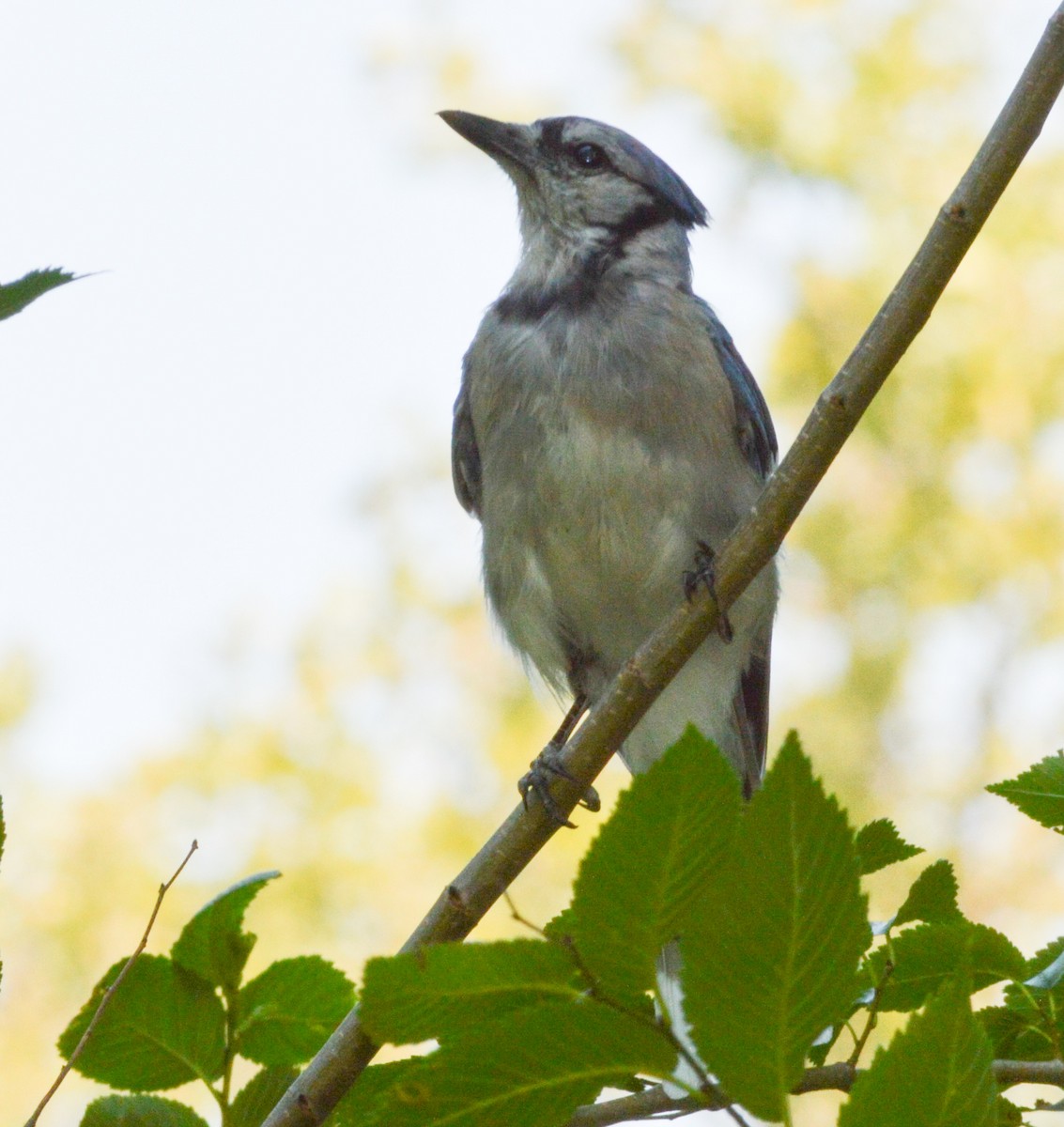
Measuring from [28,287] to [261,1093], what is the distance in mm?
824

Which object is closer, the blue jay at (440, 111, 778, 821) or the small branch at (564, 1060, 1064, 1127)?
the small branch at (564, 1060, 1064, 1127)

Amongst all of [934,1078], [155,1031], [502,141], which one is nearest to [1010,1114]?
[934,1078]

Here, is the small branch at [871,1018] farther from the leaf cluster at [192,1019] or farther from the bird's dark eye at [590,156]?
the bird's dark eye at [590,156]

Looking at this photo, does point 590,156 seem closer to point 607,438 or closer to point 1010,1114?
point 607,438

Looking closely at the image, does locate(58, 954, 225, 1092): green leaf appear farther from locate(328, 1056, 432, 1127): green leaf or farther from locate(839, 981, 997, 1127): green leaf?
locate(839, 981, 997, 1127): green leaf

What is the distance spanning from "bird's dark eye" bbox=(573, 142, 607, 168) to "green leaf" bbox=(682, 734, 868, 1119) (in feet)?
12.2

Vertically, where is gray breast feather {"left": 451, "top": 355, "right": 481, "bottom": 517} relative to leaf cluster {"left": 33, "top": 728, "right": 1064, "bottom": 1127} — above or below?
above

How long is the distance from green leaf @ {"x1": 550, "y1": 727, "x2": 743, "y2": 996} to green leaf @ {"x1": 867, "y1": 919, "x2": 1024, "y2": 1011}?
452 mm

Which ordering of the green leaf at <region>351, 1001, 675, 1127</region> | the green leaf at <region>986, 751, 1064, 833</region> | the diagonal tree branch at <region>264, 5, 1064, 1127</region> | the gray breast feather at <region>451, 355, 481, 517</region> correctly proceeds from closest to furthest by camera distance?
the green leaf at <region>351, 1001, 675, 1127</region>, the green leaf at <region>986, 751, 1064, 833</region>, the diagonal tree branch at <region>264, 5, 1064, 1127</region>, the gray breast feather at <region>451, 355, 481, 517</region>

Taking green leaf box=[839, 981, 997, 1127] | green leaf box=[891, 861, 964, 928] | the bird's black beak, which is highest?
the bird's black beak

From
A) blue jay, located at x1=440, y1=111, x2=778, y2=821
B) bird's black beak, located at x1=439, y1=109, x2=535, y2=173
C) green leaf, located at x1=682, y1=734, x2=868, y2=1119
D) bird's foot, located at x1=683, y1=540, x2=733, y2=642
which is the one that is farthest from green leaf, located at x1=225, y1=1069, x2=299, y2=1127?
bird's black beak, located at x1=439, y1=109, x2=535, y2=173

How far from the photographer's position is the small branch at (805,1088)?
124 centimetres

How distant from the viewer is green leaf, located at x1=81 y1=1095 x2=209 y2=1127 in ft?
4.65

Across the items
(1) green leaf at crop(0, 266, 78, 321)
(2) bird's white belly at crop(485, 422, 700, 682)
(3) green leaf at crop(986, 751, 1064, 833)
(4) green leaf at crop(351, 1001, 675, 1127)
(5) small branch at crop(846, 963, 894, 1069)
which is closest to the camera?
(4) green leaf at crop(351, 1001, 675, 1127)
